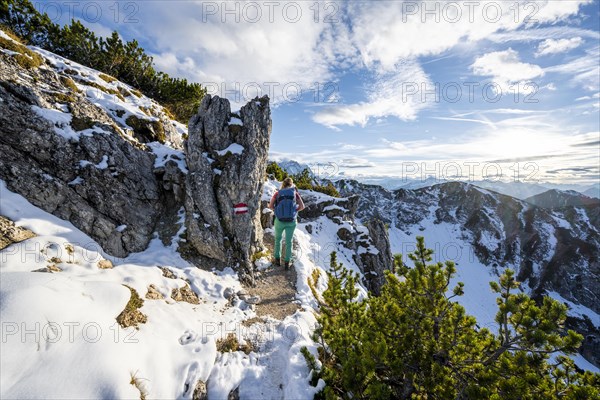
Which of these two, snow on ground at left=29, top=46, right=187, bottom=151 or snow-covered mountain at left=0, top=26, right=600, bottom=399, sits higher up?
snow on ground at left=29, top=46, right=187, bottom=151

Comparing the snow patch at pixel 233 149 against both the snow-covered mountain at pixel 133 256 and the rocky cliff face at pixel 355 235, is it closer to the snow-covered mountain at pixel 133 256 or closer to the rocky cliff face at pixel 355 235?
the snow-covered mountain at pixel 133 256

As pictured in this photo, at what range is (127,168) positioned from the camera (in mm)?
12977

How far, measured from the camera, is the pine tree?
4.98 meters

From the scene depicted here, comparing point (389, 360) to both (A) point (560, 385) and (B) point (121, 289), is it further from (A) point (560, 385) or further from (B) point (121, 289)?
(B) point (121, 289)

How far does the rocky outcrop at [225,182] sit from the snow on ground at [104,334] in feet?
9.64

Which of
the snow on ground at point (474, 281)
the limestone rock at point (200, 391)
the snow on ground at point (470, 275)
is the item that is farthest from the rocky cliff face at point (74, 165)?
the snow on ground at point (470, 275)

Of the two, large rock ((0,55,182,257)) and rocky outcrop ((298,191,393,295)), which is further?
rocky outcrop ((298,191,393,295))

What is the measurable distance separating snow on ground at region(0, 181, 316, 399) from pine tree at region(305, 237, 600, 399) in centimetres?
138

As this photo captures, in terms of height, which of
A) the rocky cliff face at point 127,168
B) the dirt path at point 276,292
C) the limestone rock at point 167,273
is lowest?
the dirt path at point 276,292

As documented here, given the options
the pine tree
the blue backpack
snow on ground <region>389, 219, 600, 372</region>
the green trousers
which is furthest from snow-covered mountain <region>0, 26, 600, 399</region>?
snow on ground <region>389, 219, 600, 372</region>

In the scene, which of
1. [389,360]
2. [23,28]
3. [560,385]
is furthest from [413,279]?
[23,28]

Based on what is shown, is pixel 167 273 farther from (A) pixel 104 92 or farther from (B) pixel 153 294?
(A) pixel 104 92

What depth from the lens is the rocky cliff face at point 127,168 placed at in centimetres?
1013

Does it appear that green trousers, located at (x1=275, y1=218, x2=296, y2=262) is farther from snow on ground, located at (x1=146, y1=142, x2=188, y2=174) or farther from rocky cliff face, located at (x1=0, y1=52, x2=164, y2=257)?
snow on ground, located at (x1=146, y1=142, x2=188, y2=174)
